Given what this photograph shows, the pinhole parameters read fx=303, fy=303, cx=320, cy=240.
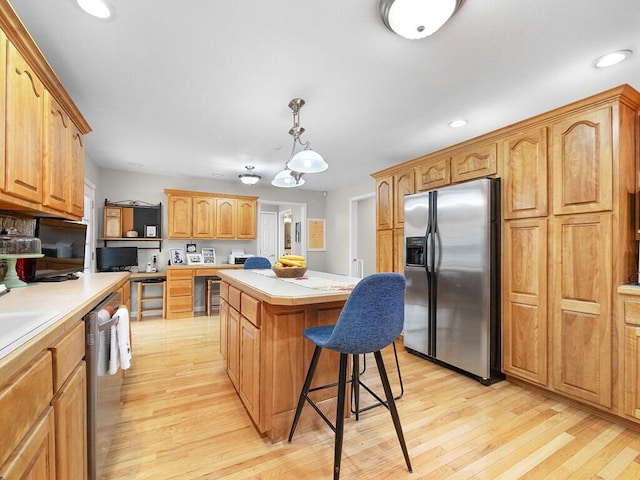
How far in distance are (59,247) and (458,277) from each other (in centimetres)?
334

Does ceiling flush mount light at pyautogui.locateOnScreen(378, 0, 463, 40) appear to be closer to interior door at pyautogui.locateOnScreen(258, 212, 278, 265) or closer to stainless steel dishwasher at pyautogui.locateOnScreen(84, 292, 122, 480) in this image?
stainless steel dishwasher at pyautogui.locateOnScreen(84, 292, 122, 480)

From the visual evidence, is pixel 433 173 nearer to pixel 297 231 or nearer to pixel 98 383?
pixel 98 383

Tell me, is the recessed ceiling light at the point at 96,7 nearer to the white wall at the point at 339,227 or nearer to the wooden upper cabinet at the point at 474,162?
the wooden upper cabinet at the point at 474,162

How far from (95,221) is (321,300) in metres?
4.52

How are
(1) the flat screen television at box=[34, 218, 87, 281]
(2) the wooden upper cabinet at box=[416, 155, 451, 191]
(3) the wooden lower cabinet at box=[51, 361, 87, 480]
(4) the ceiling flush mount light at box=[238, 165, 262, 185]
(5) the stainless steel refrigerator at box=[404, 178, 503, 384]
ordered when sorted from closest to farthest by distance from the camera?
1. (3) the wooden lower cabinet at box=[51, 361, 87, 480]
2. (1) the flat screen television at box=[34, 218, 87, 281]
3. (5) the stainless steel refrigerator at box=[404, 178, 503, 384]
4. (2) the wooden upper cabinet at box=[416, 155, 451, 191]
5. (4) the ceiling flush mount light at box=[238, 165, 262, 185]

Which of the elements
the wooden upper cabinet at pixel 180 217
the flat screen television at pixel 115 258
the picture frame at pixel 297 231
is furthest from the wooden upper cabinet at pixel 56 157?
the picture frame at pixel 297 231

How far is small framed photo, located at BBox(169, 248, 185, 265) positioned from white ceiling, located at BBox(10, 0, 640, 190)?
91.9 inches

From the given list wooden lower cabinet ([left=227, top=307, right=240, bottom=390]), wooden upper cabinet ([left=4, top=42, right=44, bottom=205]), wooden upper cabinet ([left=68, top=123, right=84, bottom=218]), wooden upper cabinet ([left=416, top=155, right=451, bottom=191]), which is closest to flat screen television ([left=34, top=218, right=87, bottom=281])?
wooden upper cabinet ([left=68, top=123, right=84, bottom=218])

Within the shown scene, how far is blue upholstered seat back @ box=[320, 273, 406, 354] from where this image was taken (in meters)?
1.38

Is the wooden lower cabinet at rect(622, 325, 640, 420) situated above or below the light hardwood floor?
above

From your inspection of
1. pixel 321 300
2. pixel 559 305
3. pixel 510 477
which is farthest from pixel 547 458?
pixel 321 300

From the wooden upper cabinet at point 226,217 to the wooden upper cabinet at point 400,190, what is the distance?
9.86 ft

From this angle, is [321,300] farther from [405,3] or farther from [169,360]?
[169,360]

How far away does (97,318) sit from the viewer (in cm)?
138
